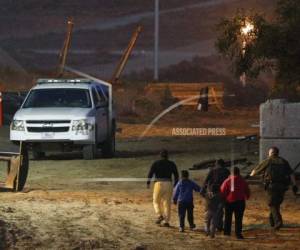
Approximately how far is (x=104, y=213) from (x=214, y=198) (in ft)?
8.12

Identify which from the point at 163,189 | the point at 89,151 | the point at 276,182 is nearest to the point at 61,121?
the point at 89,151

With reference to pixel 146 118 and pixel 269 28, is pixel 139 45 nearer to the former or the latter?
pixel 146 118

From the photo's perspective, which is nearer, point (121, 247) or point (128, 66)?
point (121, 247)

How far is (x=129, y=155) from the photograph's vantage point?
26000 mm

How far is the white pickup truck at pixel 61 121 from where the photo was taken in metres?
23.1

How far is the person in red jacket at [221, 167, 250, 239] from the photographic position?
1295 cm

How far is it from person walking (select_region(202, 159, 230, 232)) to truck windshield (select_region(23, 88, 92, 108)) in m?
10.9

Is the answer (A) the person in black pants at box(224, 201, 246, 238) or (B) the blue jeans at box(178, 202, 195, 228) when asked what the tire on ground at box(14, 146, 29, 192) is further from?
(A) the person in black pants at box(224, 201, 246, 238)

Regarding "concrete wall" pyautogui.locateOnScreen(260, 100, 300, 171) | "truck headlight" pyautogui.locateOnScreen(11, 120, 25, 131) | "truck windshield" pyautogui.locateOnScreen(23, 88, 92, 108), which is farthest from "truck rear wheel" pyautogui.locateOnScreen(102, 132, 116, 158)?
"concrete wall" pyautogui.locateOnScreen(260, 100, 300, 171)

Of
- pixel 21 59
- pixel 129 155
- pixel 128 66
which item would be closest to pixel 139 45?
pixel 128 66

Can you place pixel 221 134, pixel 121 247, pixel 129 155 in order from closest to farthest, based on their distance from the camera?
pixel 121 247, pixel 129 155, pixel 221 134

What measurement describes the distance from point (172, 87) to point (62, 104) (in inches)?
1123

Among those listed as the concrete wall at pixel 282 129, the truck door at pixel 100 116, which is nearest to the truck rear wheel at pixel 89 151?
the truck door at pixel 100 116

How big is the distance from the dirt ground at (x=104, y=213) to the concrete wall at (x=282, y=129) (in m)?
1.15
